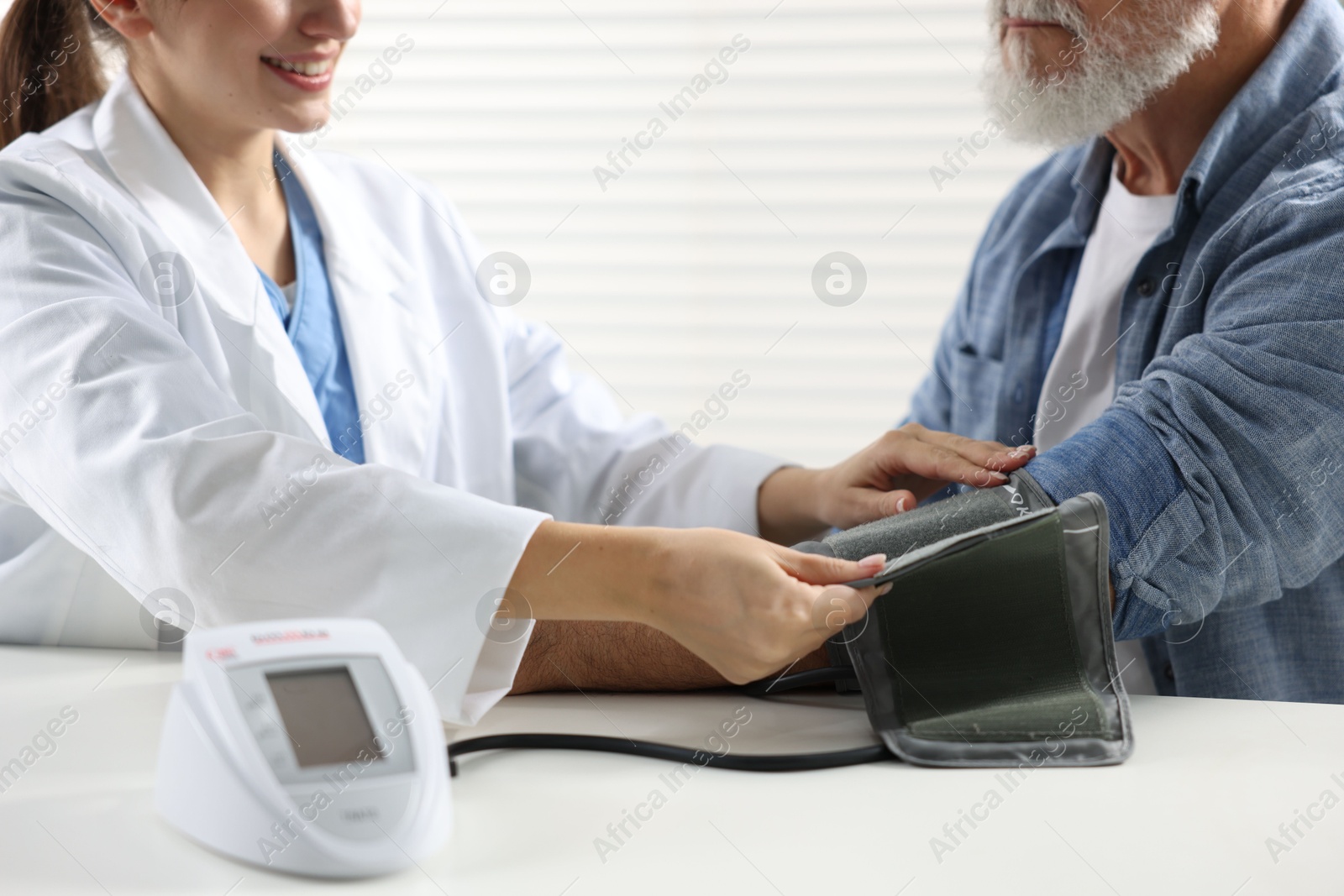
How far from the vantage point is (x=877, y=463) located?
111cm

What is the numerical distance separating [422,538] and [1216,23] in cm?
97

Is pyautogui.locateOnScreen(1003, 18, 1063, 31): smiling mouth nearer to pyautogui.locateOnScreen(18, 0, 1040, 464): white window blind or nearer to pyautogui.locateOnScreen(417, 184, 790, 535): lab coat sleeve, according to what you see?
pyautogui.locateOnScreen(417, 184, 790, 535): lab coat sleeve

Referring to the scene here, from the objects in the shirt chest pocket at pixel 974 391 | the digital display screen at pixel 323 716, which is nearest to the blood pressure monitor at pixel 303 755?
the digital display screen at pixel 323 716

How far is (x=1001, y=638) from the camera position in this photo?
0.78 metres

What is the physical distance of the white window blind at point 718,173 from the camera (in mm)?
2092

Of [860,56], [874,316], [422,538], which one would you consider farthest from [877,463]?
[860,56]

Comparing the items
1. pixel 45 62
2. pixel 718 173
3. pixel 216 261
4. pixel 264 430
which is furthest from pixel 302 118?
pixel 718 173

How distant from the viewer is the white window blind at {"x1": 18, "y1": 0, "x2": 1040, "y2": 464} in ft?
6.86

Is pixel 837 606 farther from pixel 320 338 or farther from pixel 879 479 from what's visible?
pixel 320 338

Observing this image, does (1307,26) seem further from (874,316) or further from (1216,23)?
(874,316)

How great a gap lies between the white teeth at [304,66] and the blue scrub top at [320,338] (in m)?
0.17

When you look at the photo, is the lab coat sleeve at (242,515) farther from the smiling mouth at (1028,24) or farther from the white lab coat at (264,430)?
the smiling mouth at (1028,24)

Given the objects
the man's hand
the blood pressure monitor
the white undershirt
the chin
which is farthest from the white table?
the chin

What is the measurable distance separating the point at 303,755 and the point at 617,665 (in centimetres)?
32
